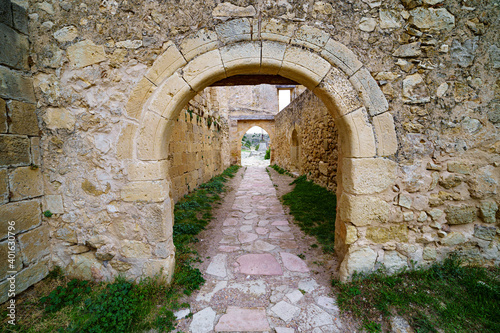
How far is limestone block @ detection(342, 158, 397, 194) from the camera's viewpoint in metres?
2.14

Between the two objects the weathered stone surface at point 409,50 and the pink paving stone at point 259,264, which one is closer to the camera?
the weathered stone surface at point 409,50

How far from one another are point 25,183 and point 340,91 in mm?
3471

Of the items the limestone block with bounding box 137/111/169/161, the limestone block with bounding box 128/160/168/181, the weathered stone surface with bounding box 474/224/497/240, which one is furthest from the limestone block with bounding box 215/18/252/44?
the weathered stone surface with bounding box 474/224/497/240

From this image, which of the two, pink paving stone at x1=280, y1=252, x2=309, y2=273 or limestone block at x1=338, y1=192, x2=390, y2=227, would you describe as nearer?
limestone block at x1=338, y1=192, x2=390, y2=227

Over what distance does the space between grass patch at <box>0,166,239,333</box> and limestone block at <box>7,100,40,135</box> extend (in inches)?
63.1

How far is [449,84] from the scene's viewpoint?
6.89 ft

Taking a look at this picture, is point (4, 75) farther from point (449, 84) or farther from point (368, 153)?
point (449, 84)

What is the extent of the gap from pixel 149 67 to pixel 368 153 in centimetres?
253

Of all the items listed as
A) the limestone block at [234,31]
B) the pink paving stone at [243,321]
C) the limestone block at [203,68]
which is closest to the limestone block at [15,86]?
the limestone block at [203,68]

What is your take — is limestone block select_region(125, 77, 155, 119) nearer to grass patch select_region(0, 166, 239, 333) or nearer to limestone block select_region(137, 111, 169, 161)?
limestone block select_region(137, 111, 169, 161)

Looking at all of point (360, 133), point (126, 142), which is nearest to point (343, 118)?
point (360, 133)

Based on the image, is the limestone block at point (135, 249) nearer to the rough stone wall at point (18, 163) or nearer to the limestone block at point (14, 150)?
the rough stone wall at point (18, 163)

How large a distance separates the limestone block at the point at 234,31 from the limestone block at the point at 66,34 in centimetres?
152

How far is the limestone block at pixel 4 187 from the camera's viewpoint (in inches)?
74.0
